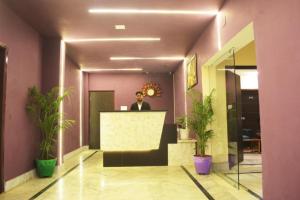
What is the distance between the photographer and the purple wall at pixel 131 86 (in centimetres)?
1108

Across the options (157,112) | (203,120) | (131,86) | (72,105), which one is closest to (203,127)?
(203,120)

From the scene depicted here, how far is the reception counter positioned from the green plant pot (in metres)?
1.50

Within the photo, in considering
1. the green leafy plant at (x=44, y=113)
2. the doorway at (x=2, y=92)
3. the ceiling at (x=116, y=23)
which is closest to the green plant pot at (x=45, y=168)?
the green leafy plant at (x=44, y=113)

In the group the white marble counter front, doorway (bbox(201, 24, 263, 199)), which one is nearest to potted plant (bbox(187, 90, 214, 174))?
doorway (bbox(201, 24, 263, 199))

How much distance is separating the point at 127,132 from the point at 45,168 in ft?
6.82

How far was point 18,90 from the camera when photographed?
505 cm

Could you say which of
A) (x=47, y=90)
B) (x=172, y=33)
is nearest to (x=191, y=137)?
(x=172, y=33)

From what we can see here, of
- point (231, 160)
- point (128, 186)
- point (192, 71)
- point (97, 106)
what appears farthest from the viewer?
→ point (97, 106)

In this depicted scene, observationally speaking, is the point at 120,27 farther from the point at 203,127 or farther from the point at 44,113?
the point at 203,127

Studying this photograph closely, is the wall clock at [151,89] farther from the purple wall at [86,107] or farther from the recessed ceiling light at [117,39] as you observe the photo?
the recessed ceiling light at [117,39]

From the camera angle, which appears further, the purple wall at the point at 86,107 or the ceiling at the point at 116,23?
the purple wall at the point at 86,107

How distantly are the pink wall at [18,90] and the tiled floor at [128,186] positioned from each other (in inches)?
18.4

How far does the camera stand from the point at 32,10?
190 inches

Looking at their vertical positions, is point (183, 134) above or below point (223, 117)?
below
